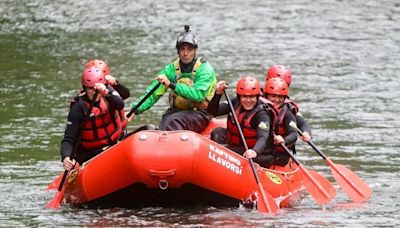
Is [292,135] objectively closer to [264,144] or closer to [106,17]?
[264,144]

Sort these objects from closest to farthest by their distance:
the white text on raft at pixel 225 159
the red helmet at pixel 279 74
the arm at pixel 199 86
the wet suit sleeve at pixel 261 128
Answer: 1. the white text on raft at pixel 225 159
2. the wet suit sleeve at pixel 261 128
3. the arm at pixel 199 86
4. the red helmet at pixel 279 74

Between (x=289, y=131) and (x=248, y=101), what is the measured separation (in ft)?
2.41

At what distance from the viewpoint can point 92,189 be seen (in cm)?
1036

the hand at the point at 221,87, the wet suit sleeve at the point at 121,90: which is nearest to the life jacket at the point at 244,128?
the hand at the point at 221,87

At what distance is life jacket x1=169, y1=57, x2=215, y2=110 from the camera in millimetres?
11312

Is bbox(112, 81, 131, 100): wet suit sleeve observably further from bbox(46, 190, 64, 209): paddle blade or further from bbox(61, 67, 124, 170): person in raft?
bbox(46, 190, 64, 209): paddle blade

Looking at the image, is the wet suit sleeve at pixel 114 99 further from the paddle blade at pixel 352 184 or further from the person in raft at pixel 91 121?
the paddle blade at pixel 352 184

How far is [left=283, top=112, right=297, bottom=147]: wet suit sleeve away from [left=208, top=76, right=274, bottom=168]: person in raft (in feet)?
0.66

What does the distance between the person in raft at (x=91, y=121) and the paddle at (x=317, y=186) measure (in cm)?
189

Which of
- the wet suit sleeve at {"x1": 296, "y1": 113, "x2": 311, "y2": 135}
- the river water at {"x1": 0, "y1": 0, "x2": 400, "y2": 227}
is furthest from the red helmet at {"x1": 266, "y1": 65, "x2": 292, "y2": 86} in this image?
the river water at {"x1": 0, "y1": 0, "x2": 400, "y2": 227}

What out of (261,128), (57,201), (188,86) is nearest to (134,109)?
(188,86)

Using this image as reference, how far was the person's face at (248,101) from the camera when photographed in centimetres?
1114

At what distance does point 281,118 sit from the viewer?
1167 cm

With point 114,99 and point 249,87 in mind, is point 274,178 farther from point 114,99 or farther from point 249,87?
point 114,99
